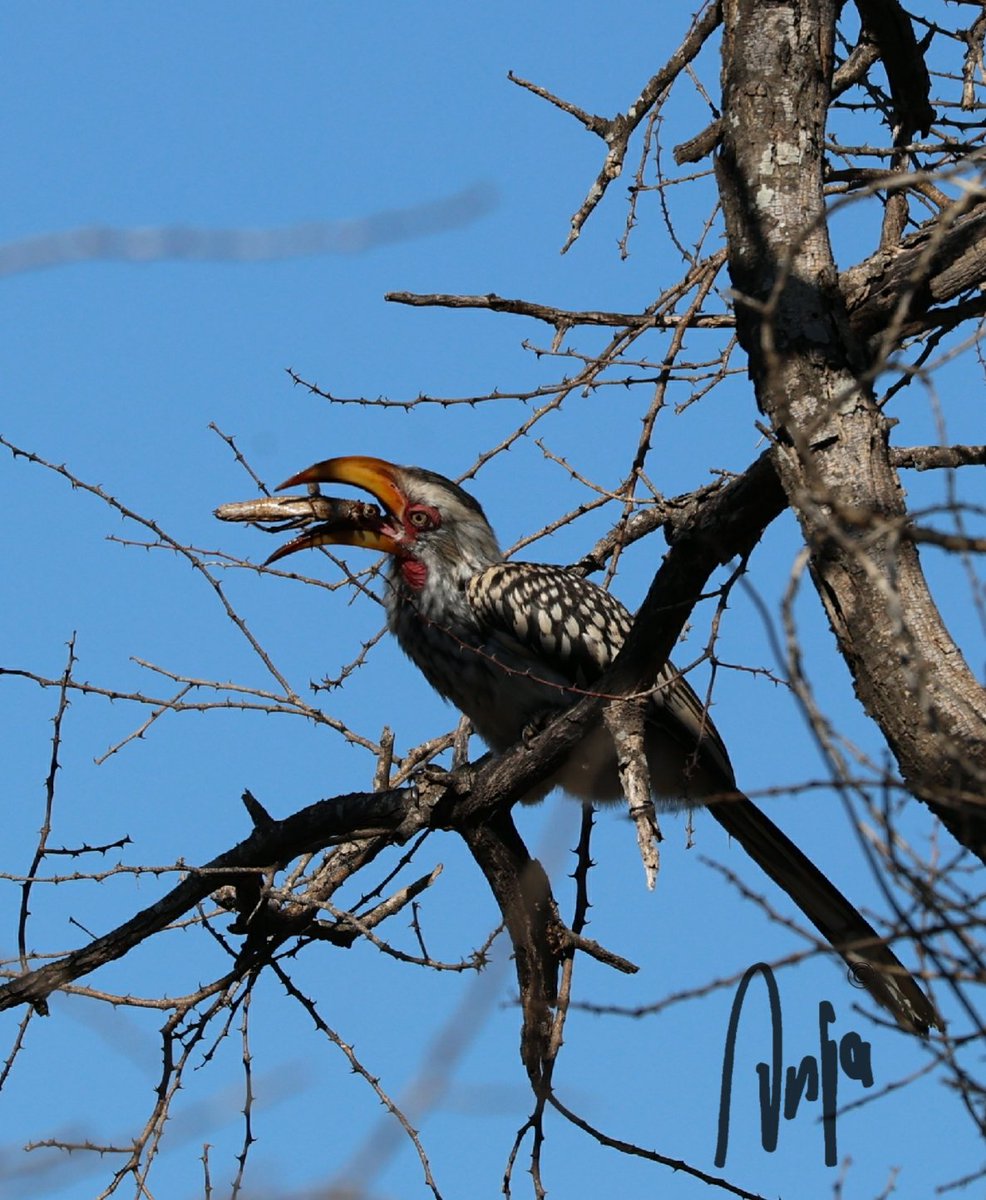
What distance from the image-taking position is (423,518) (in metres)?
5.67

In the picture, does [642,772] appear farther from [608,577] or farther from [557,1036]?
[608,577]

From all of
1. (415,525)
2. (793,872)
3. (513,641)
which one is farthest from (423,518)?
(793,872)

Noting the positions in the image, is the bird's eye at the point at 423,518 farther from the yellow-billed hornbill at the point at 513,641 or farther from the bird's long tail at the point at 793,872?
the bird's long tail at the point at 793,872

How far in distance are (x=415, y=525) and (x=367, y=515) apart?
20 cm

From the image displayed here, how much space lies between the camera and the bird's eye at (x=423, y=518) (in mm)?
5660

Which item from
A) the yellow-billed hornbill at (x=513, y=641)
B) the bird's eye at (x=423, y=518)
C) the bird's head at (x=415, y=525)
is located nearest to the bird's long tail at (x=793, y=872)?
the yellow-billed hornbill at (x=513, y=641)

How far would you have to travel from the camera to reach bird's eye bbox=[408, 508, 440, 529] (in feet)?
18.6

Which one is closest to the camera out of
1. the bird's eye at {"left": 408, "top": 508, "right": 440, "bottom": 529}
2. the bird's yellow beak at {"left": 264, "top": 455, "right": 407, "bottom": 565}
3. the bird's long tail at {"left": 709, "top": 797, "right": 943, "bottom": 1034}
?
the bird's long tail at {"left": 709, "top": 797, "right": 943, "bottom": 1034}

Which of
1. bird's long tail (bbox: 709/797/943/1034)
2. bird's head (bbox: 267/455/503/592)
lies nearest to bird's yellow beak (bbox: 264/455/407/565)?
bird's head (bbox: 267/455/503/592)

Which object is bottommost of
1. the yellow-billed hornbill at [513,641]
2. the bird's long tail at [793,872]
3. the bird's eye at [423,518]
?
the bird's long tail at [793,872]

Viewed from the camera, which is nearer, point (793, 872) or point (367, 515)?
point (793, 872)

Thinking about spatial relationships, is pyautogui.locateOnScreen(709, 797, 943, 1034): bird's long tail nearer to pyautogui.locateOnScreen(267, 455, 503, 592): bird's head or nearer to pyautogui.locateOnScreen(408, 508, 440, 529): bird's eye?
pyautogui.locateOnScreen(267, 455, 503, 592): bird's head

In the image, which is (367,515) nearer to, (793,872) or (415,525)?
(415,525)

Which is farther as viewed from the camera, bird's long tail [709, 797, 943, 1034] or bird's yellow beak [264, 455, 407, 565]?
bird's yellow beak [264, 455, 407, 565]
